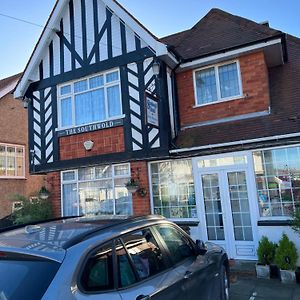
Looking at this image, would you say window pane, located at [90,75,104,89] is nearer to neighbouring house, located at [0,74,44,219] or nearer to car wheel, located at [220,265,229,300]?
car wheel, located at [220,265,229,300]

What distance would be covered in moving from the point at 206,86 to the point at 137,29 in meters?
2.63

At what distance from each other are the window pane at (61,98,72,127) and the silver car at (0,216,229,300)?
8.35 meters

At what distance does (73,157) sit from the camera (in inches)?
443

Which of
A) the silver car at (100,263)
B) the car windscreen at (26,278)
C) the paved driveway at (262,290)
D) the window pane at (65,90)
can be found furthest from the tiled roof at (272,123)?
the car windscreen at (26,278)

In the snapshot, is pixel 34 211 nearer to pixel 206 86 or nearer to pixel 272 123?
pixel 206 86

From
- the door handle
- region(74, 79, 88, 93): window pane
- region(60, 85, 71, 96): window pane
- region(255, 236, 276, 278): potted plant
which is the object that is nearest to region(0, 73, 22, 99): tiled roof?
region(60, 85, 71, 96): window pane

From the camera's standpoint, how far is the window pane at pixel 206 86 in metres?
10.2

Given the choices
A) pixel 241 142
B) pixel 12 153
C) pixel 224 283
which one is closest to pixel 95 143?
pixel 241 142

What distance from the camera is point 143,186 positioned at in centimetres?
1003

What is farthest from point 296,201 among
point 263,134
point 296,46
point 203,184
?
point 296,46

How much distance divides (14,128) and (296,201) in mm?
14201

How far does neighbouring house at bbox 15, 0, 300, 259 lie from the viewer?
876 centimetres

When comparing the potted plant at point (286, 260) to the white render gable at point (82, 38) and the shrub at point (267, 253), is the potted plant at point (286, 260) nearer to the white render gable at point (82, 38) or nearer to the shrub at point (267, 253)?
the shrub at point (267, 253)

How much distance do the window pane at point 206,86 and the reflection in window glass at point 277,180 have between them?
2361 mm
